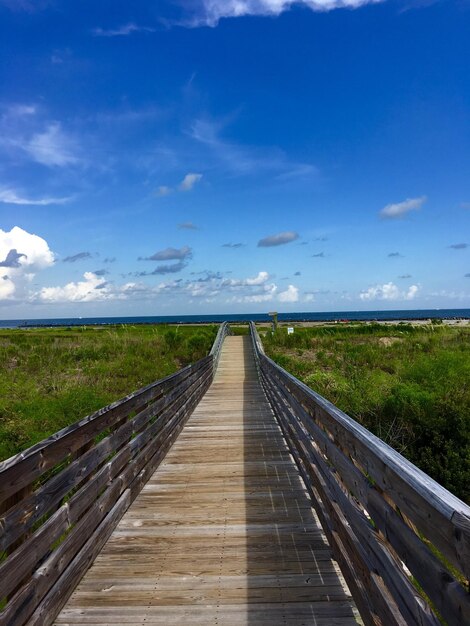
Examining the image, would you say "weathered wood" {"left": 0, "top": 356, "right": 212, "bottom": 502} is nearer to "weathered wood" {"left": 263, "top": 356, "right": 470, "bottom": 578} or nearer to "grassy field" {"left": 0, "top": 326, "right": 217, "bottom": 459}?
"weathered wood" {"left": 263, "top": 356, "right": 470, "bottom": 578}

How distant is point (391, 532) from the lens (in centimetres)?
234

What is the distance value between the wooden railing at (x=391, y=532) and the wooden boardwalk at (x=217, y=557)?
300 mm

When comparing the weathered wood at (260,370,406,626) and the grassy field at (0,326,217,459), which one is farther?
the grassy field at (0,326,217,459)

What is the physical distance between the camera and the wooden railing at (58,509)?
8.14ft

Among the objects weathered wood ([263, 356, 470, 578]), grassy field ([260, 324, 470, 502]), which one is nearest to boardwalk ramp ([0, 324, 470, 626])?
weathered wood ([263, 356, 470, 578])

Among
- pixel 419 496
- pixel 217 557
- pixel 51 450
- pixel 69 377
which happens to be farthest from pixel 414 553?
pixel 69 377

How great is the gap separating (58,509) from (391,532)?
221cm

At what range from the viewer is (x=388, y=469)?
2.38 m

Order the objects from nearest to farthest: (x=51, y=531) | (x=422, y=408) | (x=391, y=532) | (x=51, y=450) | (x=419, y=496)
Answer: (x=419, y=496), (x=391, y=532), (x=51, y=531), (x=51, y=450), (x=422, y=408)

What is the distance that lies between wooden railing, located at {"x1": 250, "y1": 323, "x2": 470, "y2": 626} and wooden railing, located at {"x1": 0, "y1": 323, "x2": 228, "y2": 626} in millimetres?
1964

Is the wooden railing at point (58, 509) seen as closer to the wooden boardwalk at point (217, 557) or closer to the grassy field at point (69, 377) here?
the wooden boardwalk at point (217, 557)

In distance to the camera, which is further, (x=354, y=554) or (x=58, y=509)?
(x=58, y=509)

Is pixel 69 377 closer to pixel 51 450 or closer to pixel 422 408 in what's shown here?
pixel 422 408

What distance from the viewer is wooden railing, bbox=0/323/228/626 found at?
2482 mm
